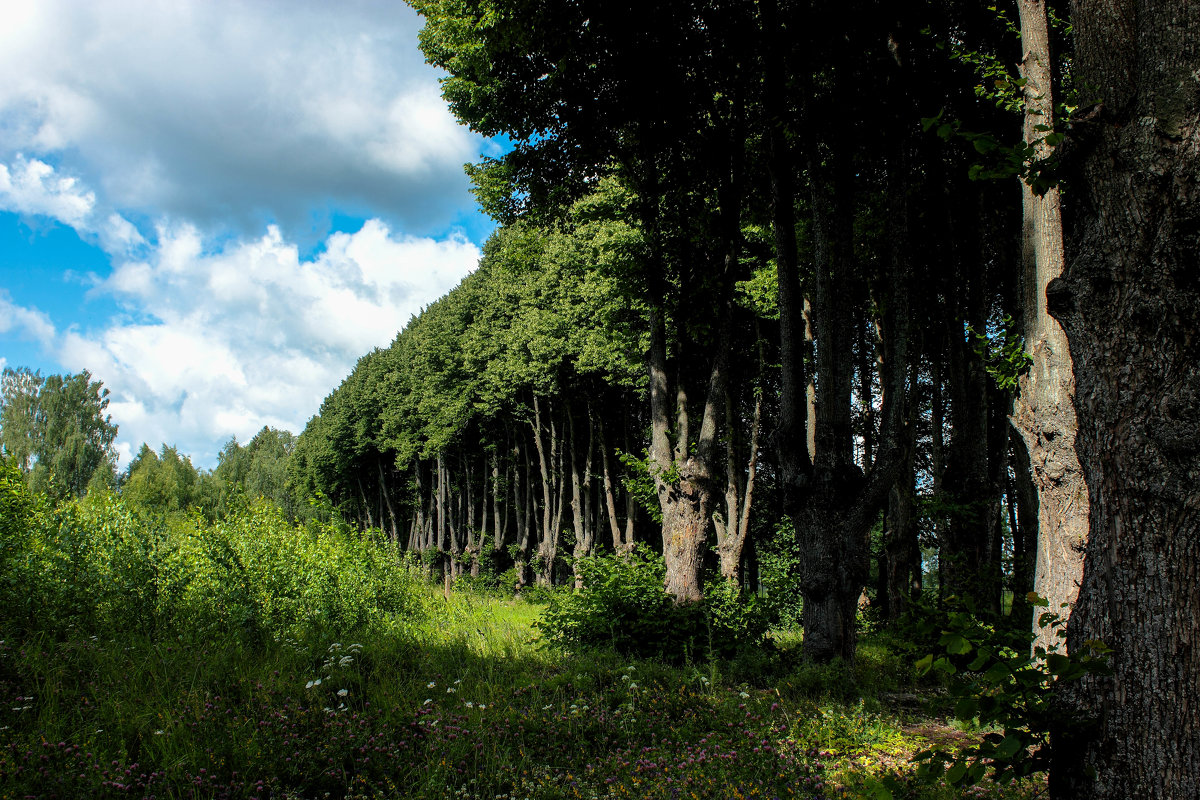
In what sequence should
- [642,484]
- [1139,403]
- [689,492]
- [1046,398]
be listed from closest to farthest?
1. [1139,403]
2. [1046,398]
3. [689,492]
4. [642,484]

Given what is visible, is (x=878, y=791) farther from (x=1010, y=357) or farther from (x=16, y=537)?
(x=16, y=537)

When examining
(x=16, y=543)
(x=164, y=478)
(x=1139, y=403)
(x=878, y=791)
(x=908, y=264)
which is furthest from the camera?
(x=164, y=478)

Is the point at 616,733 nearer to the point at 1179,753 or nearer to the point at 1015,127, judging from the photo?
the point at 1179,753

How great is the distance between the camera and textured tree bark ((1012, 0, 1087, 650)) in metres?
5.39

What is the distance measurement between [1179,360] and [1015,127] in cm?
891

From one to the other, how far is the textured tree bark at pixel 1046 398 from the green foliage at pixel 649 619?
3972 mm

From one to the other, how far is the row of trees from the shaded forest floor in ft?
3.52

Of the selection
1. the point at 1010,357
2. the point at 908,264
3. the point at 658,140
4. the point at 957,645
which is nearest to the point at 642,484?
the point at 908,264

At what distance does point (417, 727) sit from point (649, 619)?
4669 millimetres

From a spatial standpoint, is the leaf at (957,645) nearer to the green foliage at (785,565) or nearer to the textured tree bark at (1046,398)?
the textured tree bark at (1046,398)

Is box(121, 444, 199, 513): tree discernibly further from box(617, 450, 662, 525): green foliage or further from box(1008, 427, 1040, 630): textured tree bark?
box(1008, 427, 1040, 630): textured tree bark

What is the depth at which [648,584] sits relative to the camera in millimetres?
9898

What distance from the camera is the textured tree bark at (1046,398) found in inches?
212

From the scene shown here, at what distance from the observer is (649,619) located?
8969 millimetres
